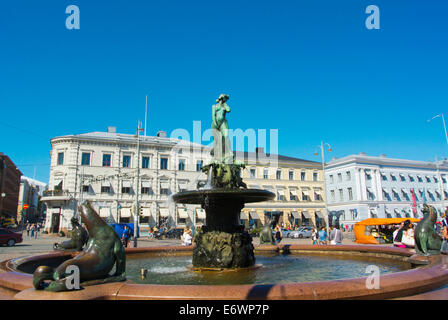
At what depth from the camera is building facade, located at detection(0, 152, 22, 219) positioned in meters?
68.0

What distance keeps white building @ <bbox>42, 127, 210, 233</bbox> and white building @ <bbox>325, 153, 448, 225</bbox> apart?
30.3 metres

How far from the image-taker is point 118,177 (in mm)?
44562

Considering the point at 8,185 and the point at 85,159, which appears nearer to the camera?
the point at 85,159

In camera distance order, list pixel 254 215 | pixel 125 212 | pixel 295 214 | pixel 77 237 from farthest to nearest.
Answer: pixel 295 214 → pixel 254 215 → pixel 125 212 → pixel 77 237

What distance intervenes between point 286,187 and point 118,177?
28.1 metres

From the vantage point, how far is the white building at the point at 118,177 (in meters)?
42.4

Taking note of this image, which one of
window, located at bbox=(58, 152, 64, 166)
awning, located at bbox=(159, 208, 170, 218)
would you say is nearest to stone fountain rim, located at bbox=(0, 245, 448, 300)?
awning, located at bbox=(159, 208, 170, 218)

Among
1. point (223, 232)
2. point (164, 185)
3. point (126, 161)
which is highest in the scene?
point (126, 161)

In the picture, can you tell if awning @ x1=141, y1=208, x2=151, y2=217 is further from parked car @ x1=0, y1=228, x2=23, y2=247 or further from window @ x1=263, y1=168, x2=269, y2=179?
window @ x1=263, y1=168, x2=269, y2=179

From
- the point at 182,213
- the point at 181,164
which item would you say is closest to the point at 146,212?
the point at 182,213

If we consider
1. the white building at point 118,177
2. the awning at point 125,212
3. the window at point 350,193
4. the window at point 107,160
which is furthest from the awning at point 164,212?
the window at point 350,193

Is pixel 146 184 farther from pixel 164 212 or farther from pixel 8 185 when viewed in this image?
Result: pixel 8 185

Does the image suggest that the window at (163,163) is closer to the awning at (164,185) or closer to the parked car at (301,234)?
the awning at (164,185)

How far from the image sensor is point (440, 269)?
5.22 metres
